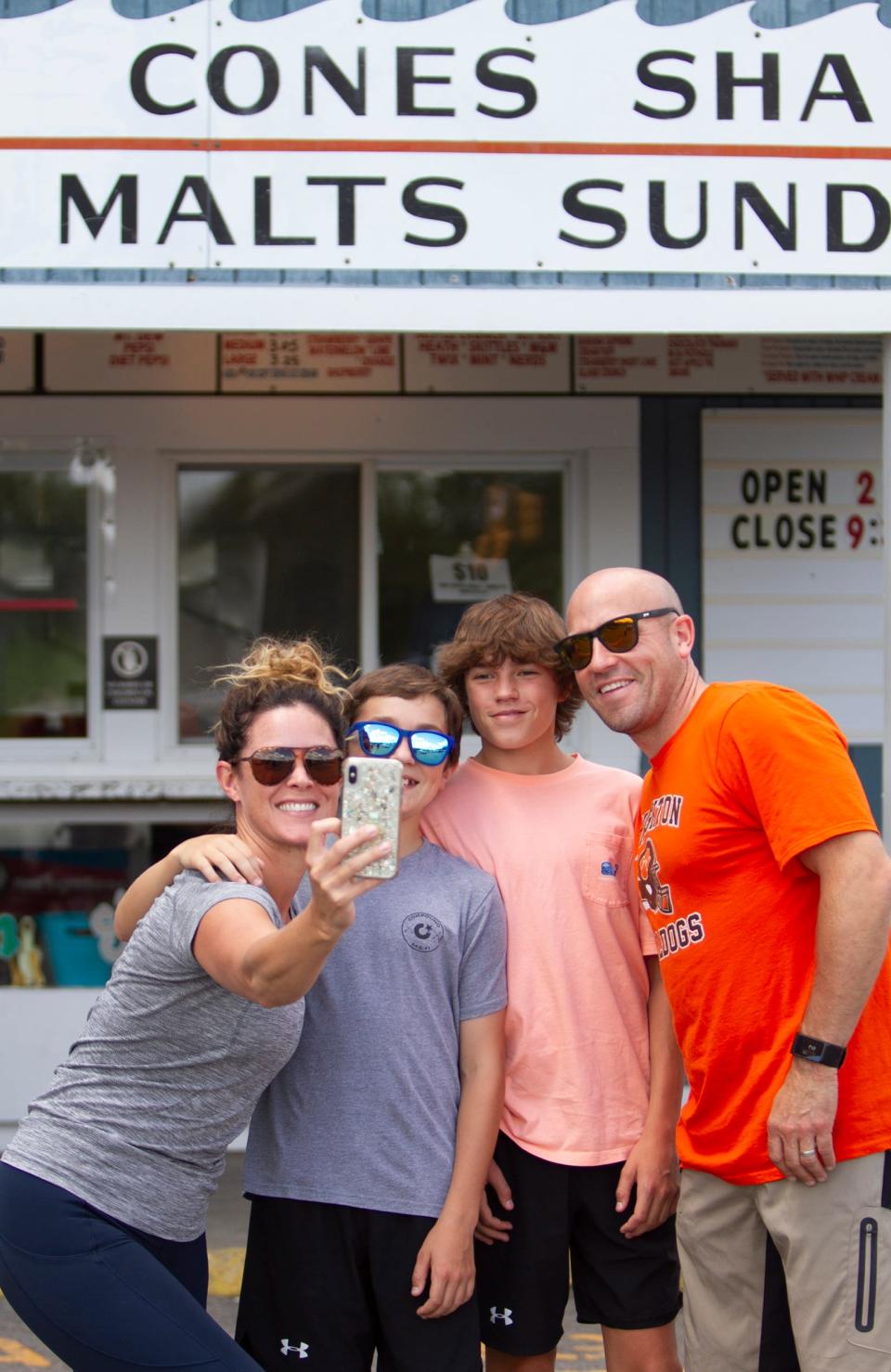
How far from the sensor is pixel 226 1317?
418cm

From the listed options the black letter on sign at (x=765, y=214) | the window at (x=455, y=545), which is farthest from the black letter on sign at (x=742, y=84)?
→ the window at (x=455, y=545)

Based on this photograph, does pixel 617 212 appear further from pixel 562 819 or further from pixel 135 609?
pixel 135 609

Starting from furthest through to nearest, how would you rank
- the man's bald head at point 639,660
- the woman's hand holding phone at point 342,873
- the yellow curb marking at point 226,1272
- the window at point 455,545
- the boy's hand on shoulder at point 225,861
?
the window at point 455,545
the yellow curb marking at point 226,1272
the man's bald head at point 639,660
the boy's hand on shoulder at point 225,861
the woman's hand holding phone at point 342,873

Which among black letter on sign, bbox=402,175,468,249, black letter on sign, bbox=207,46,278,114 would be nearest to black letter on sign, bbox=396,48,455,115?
black letter on sign, bbox=402,175,468,249

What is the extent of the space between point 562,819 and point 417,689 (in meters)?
0.41

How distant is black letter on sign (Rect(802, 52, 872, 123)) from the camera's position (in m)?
3.90

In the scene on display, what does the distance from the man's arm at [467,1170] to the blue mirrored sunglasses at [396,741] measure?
19.6 inches

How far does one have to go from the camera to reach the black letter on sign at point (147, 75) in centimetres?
384

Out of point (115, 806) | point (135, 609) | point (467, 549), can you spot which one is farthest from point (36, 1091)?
point (467, 549)

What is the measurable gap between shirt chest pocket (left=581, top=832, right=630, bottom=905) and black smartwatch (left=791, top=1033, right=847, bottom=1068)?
50cm

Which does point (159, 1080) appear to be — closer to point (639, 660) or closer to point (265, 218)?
point (639, 660)

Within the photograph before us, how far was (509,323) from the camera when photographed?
12.8 ft

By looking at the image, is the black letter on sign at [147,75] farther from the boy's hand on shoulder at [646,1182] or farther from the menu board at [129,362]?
the boy's hand on shoulder at [646,1182]

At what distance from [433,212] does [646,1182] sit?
2.64 meters
